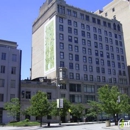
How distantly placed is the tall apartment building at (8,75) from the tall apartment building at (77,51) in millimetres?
15211

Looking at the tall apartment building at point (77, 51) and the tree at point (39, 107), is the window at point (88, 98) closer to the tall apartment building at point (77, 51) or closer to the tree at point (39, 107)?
the tall apartment building at point (77, 51)

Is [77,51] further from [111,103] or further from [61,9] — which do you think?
[111,103]

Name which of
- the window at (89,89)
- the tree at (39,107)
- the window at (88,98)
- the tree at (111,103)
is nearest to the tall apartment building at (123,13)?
the window at (89,89)

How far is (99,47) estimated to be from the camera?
292ft

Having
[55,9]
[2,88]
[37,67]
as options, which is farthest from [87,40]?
[2,88]

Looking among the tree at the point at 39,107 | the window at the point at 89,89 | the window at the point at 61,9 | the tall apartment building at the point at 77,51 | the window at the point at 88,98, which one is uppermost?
the window at the point at 61,9

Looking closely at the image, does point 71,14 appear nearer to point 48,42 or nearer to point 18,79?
point 48,42

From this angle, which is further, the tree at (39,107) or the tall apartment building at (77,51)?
the tall apartment building at (77,51)

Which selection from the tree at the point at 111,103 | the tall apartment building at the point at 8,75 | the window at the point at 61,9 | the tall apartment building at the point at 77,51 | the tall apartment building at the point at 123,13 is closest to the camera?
the tree at the point at 111,103

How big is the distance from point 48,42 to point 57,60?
36.6 ft

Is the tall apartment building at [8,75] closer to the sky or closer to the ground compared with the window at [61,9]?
closer to the ground

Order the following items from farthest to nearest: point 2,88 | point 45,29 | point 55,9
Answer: point 45,29 → point 55,9 → point 2,88

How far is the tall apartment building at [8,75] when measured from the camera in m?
60.8

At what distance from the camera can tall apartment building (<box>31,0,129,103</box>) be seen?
7769cm
